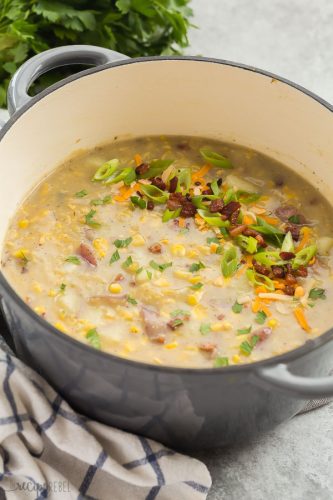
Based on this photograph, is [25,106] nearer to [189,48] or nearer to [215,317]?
[215,317]

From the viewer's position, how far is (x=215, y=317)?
2410mm

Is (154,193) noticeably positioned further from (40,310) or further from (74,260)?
(40,310)

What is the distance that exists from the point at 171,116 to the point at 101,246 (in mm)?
688

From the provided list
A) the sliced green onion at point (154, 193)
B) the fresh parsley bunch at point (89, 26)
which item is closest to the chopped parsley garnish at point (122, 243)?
the sliced green onion at point (154, 193)

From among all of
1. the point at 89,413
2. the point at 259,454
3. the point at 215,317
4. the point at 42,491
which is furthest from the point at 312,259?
the point at 42,491

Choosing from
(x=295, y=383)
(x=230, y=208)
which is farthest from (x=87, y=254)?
(x=295, y=383)

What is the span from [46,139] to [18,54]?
74 centimetres

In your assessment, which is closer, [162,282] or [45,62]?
[162,282]

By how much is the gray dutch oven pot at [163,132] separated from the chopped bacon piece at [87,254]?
26cm

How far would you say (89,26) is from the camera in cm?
344

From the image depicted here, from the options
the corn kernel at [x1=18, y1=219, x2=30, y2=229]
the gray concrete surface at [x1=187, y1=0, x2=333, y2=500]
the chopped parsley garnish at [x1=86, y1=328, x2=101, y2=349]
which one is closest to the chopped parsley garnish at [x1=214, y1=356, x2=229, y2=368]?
the chopped parsley garnish at [x1=86, y1=328, x2=101, y2=349]

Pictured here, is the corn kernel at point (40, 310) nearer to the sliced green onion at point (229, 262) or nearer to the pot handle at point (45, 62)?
the sliced green onion at point (229, 262)

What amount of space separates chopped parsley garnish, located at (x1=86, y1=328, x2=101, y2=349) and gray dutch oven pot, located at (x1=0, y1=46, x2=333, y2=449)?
14cm

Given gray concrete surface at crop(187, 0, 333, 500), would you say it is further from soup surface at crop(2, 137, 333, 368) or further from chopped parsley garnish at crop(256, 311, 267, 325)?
chopped parsley garnish at crop(256, 311, 267, 325)
